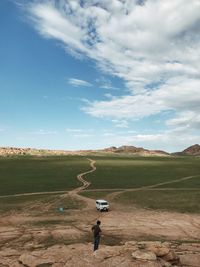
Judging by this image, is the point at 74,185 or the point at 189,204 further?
the point at 74,185

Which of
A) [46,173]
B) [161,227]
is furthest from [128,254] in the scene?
[46,173]

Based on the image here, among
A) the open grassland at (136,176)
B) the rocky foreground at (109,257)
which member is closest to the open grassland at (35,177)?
the open grassland at (136,176)

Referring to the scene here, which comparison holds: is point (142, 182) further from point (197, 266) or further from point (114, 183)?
point (197, 266)

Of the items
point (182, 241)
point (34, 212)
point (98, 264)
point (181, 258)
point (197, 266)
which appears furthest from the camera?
point (34, 212)

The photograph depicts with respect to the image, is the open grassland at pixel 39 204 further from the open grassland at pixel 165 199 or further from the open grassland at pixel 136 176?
the open grassland at pixel 136 176

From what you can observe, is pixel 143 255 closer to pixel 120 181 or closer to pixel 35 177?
pixel 120 181

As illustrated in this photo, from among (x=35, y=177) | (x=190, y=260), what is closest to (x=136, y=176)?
(x=35, y=177)

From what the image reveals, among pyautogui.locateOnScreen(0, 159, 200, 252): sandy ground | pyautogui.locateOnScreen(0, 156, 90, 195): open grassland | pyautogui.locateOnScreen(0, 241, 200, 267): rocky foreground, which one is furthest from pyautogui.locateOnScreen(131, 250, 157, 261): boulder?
pyautogui.locateOnScreen(0, 156, 90, 195): open grassland
